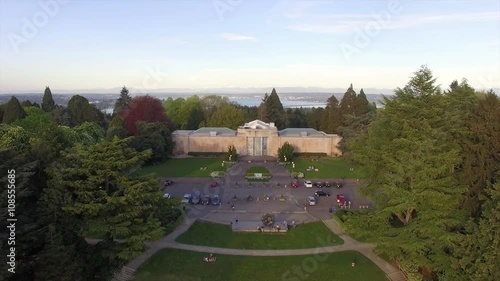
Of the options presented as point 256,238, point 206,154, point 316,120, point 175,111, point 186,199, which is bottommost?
point 256,238

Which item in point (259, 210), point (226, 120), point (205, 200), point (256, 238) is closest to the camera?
point (256, 238)

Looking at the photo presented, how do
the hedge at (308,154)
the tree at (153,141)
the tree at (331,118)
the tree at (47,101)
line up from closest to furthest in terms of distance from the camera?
1. the tree at (153,141)
2. the hedge at (308,154)
3. the tree at (331,118)
4. the tree at (47,101)

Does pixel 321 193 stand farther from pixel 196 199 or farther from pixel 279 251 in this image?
pixel 279 251

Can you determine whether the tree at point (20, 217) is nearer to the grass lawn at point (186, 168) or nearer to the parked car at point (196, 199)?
the parked car at point (196, 199)

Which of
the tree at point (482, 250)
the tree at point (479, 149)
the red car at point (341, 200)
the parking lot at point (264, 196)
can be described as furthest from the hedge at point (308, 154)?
the tree at point (482, 250)

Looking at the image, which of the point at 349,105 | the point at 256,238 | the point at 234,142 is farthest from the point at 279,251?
the point at 349,105

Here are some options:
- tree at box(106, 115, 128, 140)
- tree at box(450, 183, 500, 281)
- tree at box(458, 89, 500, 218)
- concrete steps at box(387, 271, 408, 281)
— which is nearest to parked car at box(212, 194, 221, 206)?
concrete steps at box(387, 271, 408, 281)

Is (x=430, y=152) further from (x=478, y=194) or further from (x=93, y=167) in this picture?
(x=93, y=167)
